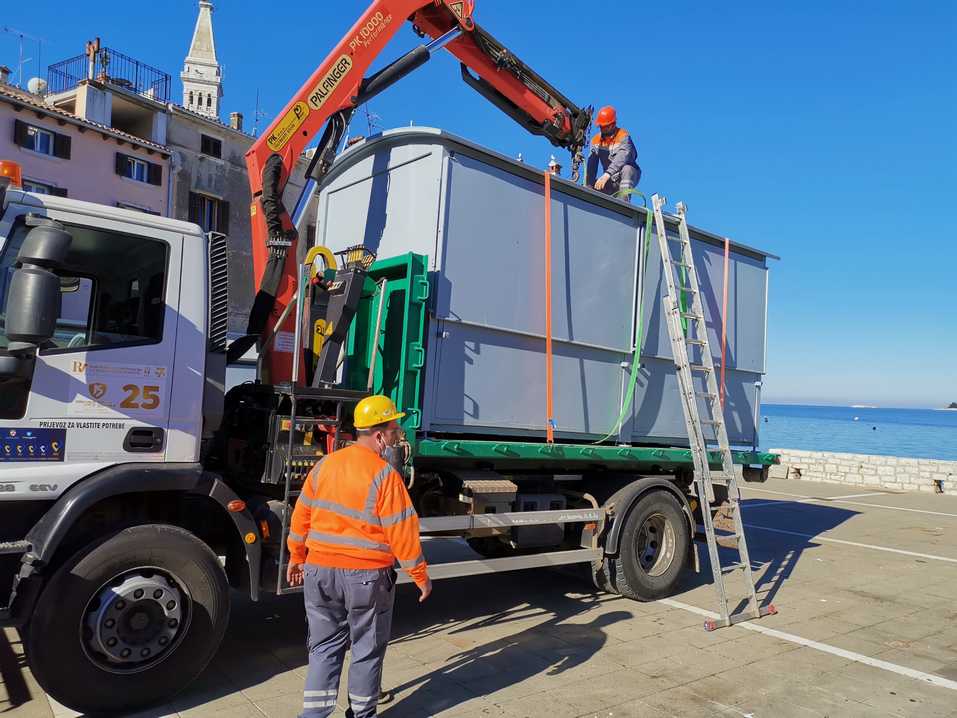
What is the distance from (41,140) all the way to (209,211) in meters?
6.51

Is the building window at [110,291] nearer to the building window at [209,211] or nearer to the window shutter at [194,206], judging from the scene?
the building window at [209,211]

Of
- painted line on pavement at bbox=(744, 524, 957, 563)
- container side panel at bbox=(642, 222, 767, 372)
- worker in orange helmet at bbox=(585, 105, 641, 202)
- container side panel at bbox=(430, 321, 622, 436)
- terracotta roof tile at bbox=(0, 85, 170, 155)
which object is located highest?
terracotta roof tile at bbox=(0, 85, 170, 155)

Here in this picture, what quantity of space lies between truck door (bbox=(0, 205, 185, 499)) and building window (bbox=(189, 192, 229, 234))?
25.5 meters

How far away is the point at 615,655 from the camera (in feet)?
16.9

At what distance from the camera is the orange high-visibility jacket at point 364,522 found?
3412 millimetres

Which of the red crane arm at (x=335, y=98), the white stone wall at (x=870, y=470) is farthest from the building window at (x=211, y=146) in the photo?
the red crane arm at (x=335, y=98)

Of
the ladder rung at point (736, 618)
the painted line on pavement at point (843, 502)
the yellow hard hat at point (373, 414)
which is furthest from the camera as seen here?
the painted line on pavement at point (843, 502)

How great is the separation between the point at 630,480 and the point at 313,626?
12.7 feet

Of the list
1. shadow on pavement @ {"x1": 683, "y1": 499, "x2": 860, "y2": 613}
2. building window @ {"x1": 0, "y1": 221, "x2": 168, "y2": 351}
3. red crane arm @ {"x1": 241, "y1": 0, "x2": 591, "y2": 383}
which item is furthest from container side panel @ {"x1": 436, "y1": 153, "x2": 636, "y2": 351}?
shadow on pavement @ {"x1": 683, "y1": 499, "x2": 860, "y2": 613}

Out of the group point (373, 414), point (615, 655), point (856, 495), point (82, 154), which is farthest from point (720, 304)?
point (82, 154)

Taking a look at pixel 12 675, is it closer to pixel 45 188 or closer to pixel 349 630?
pixel 349 630

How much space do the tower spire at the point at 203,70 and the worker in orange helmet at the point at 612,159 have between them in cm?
7216

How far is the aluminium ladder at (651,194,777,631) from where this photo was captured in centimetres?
614

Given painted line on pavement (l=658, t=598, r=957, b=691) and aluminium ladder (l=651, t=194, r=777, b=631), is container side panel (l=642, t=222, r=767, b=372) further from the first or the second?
painted line on pavement (l=658, t=598, r=957, b=691)
